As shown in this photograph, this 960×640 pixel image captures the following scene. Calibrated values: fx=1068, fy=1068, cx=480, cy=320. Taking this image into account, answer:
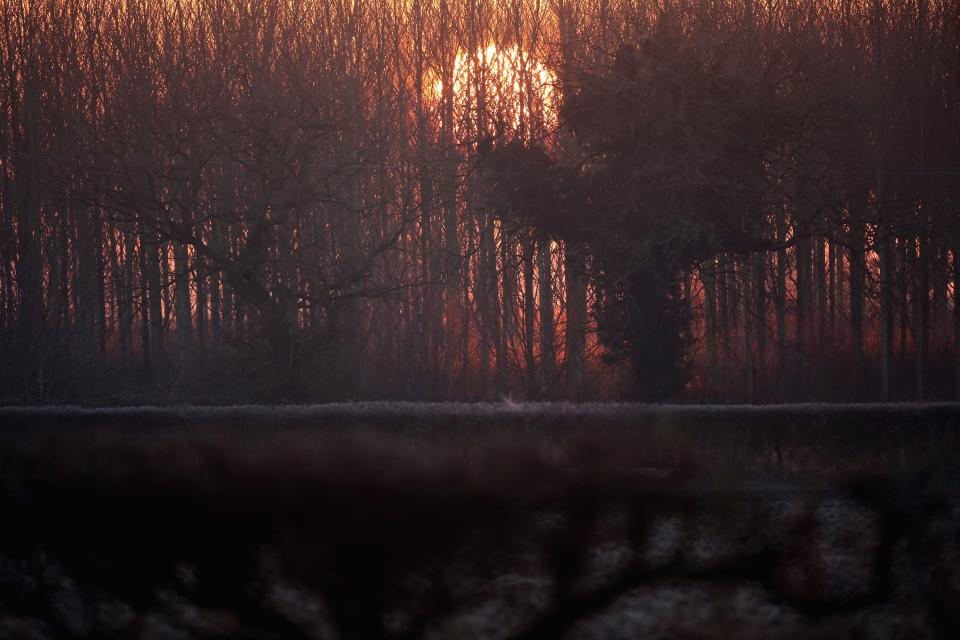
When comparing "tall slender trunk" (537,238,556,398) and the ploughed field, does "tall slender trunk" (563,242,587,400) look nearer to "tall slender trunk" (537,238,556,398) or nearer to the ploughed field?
"tall slender trunk" (537,238,556,398)

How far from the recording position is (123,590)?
4801mm

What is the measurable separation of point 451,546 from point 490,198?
8.71 m

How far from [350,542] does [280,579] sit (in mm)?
365

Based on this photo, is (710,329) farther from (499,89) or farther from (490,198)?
(499,89)

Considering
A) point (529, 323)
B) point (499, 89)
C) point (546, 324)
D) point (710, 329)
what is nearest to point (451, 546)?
point (529, 323)

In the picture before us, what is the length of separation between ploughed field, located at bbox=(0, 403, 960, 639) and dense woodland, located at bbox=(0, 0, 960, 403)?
261 inches

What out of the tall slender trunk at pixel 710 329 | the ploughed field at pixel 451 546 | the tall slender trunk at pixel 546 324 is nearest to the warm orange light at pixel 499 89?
the tall slender trunk at pixel 546 324

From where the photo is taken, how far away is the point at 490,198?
43.4 ft

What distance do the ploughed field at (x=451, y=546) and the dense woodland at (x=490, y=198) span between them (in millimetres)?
6629

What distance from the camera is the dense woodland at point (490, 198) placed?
40.8 feet

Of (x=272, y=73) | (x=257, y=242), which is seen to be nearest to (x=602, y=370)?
(x=257, y=242)

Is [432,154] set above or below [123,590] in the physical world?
above

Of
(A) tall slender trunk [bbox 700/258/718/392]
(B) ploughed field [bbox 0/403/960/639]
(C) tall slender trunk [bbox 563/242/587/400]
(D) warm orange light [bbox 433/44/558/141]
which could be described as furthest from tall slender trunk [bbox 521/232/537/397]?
(B) ploughed field [bbox 0/403/960/639]

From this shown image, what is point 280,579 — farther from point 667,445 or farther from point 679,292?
point 679,292
